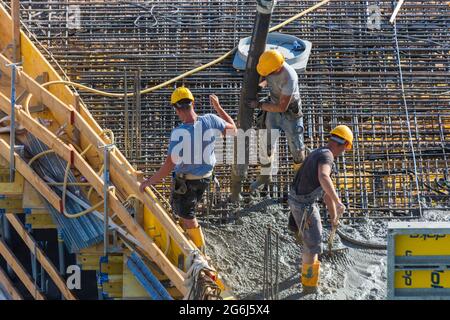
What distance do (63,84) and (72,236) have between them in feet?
6.11

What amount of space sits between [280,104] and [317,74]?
2.67 metres

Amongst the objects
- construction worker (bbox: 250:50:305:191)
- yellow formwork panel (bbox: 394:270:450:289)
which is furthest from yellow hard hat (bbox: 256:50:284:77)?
yellow formwork panel (bbox: 394:270:450:289)

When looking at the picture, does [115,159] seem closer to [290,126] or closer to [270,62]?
[270,62]

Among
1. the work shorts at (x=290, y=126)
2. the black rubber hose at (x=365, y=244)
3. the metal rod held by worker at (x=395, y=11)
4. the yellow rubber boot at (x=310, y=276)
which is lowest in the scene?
the yellow rubber boot at (x=310, y=276)

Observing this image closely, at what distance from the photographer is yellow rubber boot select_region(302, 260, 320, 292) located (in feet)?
29.2

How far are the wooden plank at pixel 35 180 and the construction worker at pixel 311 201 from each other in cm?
232

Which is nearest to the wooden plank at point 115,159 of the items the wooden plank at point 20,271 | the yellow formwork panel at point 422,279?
the wooden plank at point 20,271

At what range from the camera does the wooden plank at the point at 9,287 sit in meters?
10.3

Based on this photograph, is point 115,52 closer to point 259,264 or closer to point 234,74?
point 234,74

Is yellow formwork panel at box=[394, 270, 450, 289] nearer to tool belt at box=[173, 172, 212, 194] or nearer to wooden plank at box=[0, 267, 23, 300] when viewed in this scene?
A: tool belt at box=[173, 172, 212, 194]

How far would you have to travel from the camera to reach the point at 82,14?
43.1 feet

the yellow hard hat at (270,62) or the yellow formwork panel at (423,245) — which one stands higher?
the yellow hard hat at (270,62)

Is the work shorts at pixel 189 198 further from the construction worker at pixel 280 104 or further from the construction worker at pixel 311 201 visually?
the construction worker at pixel 280 104
